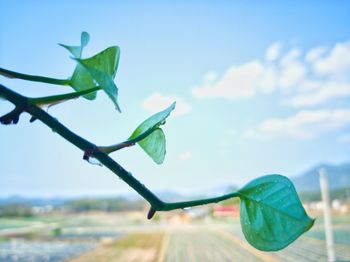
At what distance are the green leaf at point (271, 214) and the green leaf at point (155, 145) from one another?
0.02 meters

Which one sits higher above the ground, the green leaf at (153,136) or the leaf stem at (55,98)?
the leaf stem at (55,98)

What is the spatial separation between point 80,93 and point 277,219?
57 mm

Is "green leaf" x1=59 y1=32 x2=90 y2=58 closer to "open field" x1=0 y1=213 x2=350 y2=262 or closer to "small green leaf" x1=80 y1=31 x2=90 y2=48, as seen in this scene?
"small green leaf" x1=80 y1=31 x2=90 y2=48

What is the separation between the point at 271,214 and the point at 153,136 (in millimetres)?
40

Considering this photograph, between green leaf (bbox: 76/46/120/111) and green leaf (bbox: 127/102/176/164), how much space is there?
19 mm

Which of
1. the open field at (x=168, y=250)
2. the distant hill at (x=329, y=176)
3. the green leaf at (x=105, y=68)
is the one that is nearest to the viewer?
the green leaf at (x=105, y=68)

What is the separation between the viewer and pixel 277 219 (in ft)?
0.30

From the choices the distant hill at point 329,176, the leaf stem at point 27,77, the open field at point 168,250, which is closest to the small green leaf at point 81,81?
the leaf stem at point 27,77

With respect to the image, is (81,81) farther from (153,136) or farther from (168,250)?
(168,250)

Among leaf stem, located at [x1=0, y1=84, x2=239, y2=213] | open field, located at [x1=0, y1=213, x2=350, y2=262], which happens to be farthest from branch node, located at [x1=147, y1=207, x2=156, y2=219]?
open field, located at [x1=0, y1=213, x2=350, y2=262]

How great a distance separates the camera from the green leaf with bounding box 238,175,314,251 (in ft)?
0.29

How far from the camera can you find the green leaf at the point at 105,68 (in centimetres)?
8

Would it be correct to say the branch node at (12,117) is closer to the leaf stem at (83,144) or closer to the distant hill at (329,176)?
the leaf stem at (83,144)

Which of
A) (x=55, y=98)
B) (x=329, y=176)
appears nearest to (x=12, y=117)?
(x=55, y=98)
